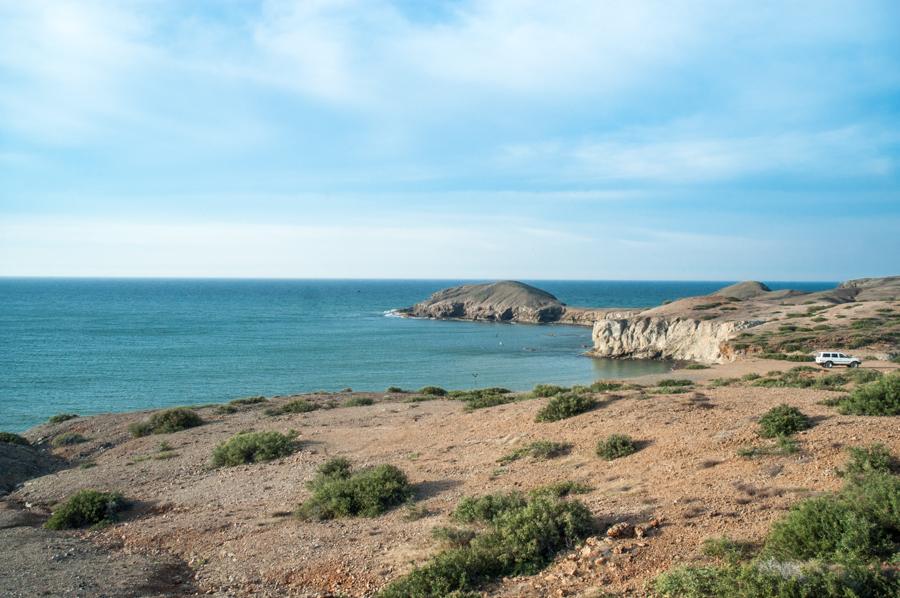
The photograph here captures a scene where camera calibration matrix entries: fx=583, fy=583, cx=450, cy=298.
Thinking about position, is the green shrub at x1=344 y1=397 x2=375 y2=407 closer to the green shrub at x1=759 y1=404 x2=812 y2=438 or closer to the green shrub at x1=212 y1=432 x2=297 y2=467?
the green shrub at x1=212 y1=432 x2=297 y2=467

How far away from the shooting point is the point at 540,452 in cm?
1532

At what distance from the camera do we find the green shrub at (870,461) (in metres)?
10.1

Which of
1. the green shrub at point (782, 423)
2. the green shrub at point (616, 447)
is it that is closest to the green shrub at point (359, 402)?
the green shrub at point (616, 447)

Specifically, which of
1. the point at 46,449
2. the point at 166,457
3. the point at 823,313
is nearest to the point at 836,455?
the point at 166,457

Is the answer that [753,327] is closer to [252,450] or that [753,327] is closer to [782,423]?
[782,423]

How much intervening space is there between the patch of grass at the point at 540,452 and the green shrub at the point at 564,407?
8.53ft

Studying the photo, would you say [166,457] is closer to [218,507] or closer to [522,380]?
[218,507]

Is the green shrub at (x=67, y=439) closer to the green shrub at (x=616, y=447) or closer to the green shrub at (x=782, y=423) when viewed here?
the green shrub at (x=616, y=447)

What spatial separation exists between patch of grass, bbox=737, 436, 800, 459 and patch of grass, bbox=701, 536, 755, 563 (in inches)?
179

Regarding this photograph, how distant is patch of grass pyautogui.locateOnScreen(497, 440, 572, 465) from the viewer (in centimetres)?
1523

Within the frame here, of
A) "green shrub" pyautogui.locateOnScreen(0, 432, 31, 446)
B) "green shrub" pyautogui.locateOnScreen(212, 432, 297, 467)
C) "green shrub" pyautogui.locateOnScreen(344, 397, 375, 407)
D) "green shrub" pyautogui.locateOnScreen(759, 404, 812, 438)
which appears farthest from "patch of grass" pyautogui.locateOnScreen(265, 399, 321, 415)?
"green shrub" pyautogui.locateOnScreen(759, 404, 812, 438)

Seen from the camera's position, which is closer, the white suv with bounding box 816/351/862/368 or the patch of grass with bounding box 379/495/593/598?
the patch of grass with bounding box 379/495/593/598

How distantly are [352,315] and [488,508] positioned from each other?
114 meters

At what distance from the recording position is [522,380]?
165ft
